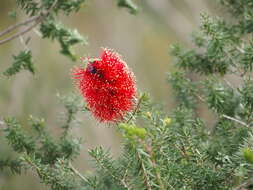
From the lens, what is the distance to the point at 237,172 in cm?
147

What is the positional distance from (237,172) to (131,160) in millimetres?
334

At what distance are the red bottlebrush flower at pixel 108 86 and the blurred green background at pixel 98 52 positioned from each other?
7.64 ft

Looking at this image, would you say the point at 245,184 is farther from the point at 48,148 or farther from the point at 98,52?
the point at 98,52

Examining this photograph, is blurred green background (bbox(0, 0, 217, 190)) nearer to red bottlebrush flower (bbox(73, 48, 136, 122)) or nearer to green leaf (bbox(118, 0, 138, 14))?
green leaf (bbox(118, 0, 138, 14))

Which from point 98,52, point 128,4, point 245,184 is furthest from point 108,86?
point 98,52

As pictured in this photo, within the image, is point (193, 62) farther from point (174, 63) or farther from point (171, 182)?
point (171, 182)

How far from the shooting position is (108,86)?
160 centimetres

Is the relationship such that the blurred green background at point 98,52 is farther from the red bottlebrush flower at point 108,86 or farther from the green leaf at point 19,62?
the red bottlebrush flower at point 108,86

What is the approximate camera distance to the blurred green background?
434cm

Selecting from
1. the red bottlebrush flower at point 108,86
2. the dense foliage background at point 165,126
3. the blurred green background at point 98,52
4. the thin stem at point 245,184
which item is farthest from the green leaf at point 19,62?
the blurred green background at point 98,52

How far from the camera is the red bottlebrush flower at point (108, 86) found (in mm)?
1612

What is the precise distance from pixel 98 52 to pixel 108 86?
3768 millimetres

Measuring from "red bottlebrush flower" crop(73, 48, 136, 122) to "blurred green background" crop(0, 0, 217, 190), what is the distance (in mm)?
2329

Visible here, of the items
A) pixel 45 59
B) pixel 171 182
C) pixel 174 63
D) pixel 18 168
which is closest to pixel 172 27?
pixel 45 59
